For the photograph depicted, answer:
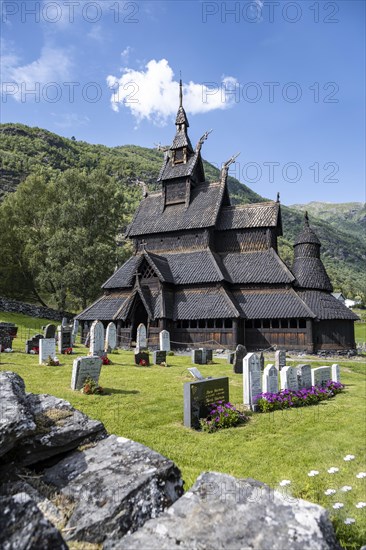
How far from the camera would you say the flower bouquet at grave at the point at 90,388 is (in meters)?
11.6

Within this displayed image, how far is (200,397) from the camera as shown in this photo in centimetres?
1046

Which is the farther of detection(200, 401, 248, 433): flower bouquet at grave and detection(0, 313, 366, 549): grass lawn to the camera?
detection(200, 401, 248, 433): flower bouquet at grave

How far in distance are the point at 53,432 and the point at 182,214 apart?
34.8m

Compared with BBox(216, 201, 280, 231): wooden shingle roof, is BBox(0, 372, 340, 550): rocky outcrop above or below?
below

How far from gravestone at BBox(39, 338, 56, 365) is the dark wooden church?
13.4 meters

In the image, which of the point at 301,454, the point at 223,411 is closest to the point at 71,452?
the point at 301,454

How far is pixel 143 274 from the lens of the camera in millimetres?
33250

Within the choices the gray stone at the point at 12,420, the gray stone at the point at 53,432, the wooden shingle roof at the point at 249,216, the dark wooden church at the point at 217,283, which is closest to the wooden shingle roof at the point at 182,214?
the dark wooden church at the point at 217,283

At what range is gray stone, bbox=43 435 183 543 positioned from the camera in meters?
3.07

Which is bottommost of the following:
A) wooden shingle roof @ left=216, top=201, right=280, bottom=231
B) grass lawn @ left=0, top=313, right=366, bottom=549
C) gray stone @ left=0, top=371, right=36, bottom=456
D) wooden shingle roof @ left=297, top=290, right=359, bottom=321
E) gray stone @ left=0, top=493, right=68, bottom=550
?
grass lawn @ left=0, top=313, right=366, bottom=549

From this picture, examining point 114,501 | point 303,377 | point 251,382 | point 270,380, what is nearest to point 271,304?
point 303,377

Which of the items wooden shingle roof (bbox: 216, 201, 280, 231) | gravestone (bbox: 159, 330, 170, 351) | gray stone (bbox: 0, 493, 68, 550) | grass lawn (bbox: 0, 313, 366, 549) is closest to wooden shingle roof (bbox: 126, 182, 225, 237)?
wooden shingle roof (bbox: 216, 201, 280, 231)

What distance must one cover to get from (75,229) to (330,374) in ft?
132

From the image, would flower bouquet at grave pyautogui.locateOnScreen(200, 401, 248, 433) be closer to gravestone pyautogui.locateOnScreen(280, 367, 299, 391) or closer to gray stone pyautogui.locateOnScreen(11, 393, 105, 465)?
gravestone pyautogui.locateOnScreen(280, 367, 299, 391)
